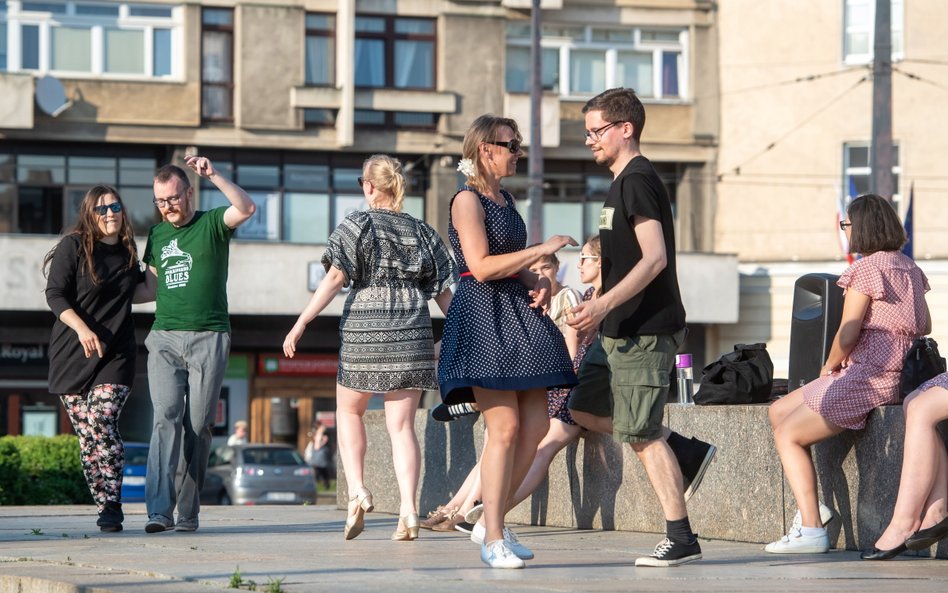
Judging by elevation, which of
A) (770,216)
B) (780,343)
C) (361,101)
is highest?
(361,101)

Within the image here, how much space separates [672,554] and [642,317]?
1.00 meters

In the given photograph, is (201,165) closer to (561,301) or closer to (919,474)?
(561,301)

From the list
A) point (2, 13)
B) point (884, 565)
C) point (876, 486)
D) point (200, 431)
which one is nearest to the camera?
point (884, 565)

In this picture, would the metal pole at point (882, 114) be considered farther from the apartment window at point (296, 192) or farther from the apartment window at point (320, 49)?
the apartment window at point (320, 49)

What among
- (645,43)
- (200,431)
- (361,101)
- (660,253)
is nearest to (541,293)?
(660,253)

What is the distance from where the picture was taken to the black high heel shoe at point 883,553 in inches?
301

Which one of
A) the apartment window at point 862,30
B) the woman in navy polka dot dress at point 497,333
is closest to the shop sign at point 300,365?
the apartment window at point 862,30

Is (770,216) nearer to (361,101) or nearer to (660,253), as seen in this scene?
(361,101)

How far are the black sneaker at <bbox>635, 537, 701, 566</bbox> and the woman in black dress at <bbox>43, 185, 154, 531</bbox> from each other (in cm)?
380

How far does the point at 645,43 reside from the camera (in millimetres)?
39406

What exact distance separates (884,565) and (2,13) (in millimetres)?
31674

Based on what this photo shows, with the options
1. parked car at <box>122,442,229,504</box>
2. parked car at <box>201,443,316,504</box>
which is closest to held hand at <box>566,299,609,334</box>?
parked car at <box>122,442,229,504</box>

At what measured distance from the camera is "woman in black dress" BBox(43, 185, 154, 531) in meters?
9.78

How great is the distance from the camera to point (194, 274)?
9734 mm
